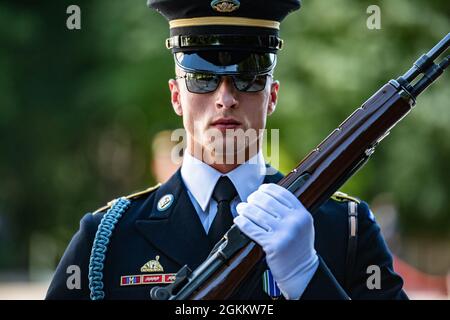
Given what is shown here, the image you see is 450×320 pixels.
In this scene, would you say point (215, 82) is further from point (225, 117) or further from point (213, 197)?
point (213, 197)

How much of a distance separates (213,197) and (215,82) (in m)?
0.44

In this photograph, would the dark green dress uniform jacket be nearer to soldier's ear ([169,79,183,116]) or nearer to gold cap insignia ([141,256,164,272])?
gold cap insignia ([141,256,164,272])

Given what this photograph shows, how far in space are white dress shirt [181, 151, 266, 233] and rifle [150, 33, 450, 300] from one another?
273mm

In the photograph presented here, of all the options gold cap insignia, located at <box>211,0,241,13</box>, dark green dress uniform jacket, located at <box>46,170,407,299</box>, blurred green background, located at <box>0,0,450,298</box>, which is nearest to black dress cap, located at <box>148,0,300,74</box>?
gold cap insignia, located at <box>211,0,241,13</box>

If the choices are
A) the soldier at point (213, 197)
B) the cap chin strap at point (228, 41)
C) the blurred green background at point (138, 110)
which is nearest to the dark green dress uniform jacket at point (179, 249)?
the soldier at point (213, 197)

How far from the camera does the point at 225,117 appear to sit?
3.82 metres

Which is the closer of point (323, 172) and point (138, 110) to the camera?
point (323, 172)

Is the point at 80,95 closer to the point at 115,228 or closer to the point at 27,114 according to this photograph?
the point at 27,114

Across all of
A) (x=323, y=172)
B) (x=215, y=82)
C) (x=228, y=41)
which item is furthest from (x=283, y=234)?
(x=228, y=41)

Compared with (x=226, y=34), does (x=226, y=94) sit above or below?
below

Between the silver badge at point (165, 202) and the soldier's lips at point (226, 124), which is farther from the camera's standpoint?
the silver badge at point (165, 202)

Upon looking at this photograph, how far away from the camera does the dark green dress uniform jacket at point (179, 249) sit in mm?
3896

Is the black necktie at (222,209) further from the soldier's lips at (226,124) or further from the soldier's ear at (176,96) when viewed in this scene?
the soldier's ear at (176,96)
